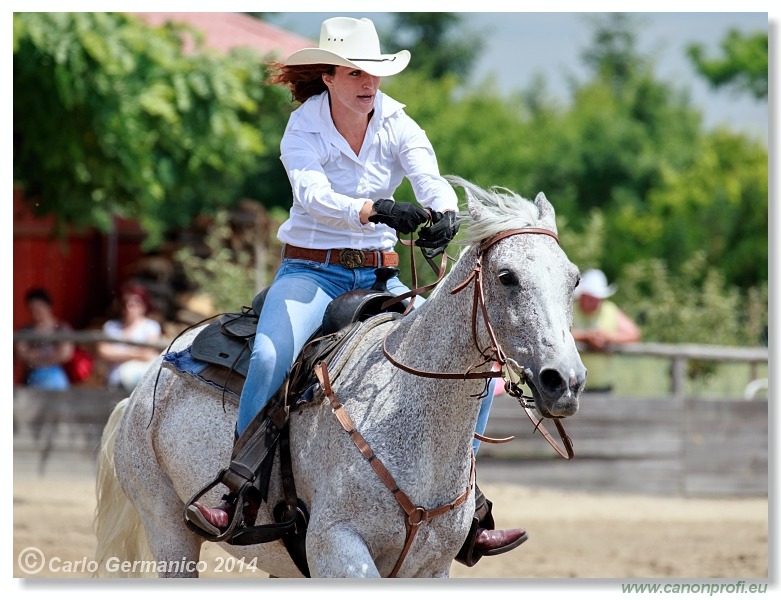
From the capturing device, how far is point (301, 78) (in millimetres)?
4625

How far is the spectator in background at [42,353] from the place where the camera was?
10.9 meters

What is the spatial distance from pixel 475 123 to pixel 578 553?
672 inches

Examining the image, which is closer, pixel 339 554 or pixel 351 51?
pixel 339 554

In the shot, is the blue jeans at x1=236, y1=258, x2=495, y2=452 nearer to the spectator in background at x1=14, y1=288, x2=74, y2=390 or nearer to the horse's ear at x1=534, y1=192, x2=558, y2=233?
the horse's ear at x1=534, y1=192, x2=558, y2=233

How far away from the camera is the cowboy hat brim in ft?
14.1

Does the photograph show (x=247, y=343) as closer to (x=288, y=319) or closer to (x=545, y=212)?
(x=288, y=319)

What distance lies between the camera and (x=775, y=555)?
21.7ft

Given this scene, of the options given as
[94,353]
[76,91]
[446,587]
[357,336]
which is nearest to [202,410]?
[357,336]

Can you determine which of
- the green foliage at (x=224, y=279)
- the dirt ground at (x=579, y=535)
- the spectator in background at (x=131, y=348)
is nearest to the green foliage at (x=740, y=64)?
the green foliage at (x=224, y=279)

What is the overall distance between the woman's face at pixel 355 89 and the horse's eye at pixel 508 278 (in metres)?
1.04

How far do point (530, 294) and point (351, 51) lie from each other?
4.40 ft

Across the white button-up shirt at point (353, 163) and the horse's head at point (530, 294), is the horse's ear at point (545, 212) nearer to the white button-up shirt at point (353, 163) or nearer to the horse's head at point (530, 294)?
the horse's head at point (530, 294)

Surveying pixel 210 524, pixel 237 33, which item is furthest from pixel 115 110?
pixel 210 524

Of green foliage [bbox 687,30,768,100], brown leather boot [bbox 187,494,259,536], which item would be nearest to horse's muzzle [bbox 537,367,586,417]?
brown leather boot [bbox 187,494,259,536]
